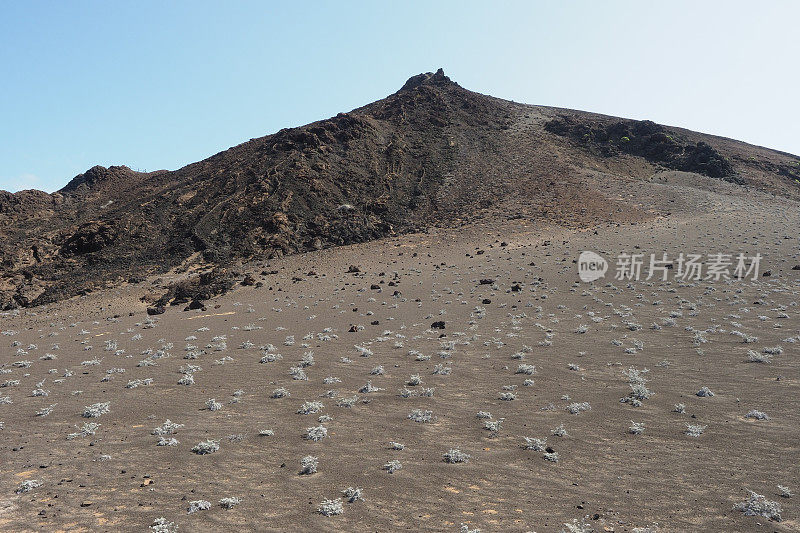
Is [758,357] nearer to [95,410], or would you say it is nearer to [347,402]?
[347,402]

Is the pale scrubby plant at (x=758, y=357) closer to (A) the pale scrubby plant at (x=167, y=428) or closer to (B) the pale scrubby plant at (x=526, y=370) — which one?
(B) the pale scrubby plant at (x=526, y=370)

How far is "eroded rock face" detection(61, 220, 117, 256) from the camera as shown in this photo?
110ft

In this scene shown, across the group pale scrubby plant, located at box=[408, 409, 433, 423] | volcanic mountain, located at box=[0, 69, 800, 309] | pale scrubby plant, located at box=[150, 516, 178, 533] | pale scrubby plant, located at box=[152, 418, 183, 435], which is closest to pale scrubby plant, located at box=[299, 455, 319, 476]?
pale scrubby plant, located at box=[150, 516, 178, 533]

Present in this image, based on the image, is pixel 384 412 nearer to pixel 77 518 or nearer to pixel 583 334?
pixel 77 518

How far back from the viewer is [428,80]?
71.4 m

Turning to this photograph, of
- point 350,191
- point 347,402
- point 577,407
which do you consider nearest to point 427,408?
point 347,402

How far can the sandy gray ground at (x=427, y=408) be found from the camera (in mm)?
5613

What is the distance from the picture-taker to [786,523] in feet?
16.8

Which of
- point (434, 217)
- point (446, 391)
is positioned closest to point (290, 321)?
point (446, 391)

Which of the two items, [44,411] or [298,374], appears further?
[298,374]

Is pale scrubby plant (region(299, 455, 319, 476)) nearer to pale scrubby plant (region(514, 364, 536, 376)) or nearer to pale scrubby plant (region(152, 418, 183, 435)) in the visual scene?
pale scrubby plant (region(152, 418, 183, 435))

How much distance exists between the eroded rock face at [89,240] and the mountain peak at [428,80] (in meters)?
52.9

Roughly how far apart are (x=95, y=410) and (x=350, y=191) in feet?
110

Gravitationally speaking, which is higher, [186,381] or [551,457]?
[551,457]
